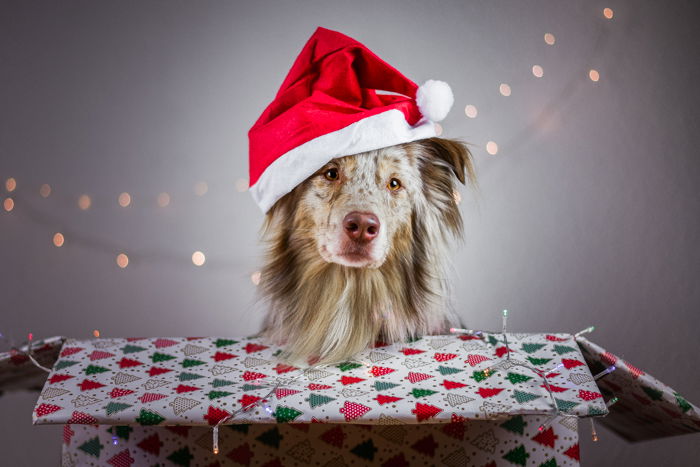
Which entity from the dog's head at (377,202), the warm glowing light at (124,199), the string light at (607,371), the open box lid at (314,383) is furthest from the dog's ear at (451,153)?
the warm glowing light at (124,199)

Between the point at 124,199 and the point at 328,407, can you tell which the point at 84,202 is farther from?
the point at 328,407

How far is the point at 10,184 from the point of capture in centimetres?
173

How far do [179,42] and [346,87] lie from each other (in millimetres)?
607

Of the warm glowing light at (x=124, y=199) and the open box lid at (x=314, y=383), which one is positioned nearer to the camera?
the open box lid at (x=314, y=383)

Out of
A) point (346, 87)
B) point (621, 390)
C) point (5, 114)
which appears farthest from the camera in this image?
point (5, 114)

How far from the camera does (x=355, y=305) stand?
1.35 metres

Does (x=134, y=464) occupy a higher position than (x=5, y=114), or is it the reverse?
(x=5, y=114)

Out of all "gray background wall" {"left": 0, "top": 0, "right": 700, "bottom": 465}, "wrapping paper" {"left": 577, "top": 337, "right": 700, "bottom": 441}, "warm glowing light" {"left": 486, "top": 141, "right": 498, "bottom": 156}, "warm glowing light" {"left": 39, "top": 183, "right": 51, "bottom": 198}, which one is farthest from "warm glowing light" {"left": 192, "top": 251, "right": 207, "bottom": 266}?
"wrapping paper" {"left": 577, "top": 337, "right": 700, "bottom": 441}

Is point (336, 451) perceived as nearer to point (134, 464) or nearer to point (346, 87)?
point (134, 464)

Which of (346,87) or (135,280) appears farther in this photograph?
(135,280)

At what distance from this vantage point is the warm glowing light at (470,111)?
5.80 feet

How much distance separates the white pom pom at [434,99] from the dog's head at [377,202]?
2.3 inches

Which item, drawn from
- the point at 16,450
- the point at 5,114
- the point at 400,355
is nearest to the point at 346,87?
the point at 400,355

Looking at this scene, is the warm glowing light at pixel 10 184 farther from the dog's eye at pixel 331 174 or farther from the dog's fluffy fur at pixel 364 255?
the dog's eye at pixel 331 174
